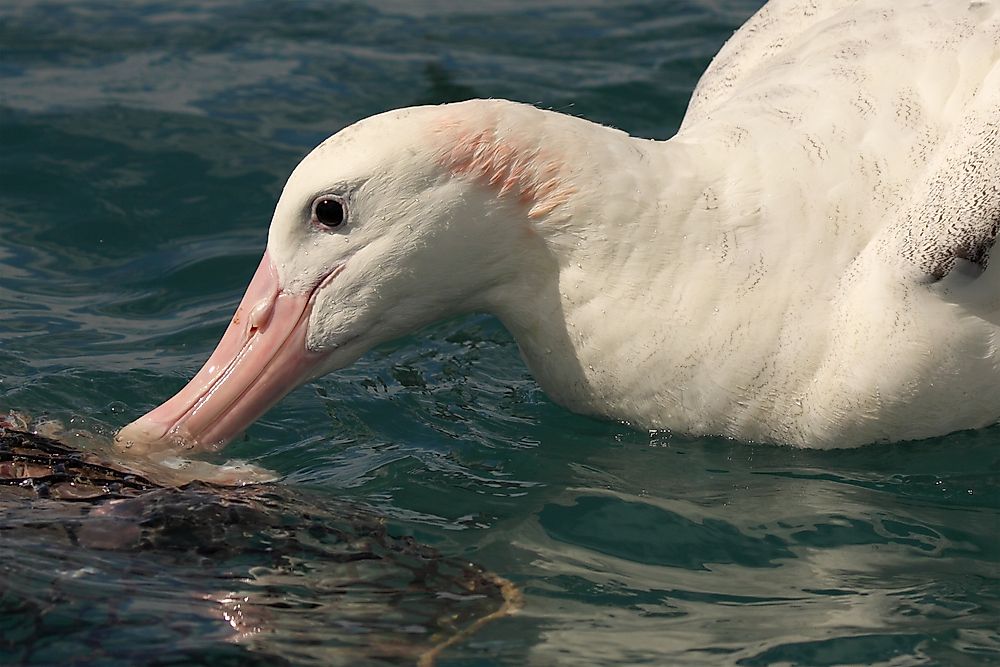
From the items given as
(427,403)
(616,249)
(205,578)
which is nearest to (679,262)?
(616,249)

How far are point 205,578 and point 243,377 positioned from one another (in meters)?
1.35

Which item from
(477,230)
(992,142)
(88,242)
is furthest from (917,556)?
(88,242)

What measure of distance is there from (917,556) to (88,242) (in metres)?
5.73

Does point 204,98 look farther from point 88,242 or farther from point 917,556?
point 917,556

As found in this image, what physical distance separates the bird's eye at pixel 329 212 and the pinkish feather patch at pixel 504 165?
16.1 inches

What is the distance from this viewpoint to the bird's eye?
6.03 meters

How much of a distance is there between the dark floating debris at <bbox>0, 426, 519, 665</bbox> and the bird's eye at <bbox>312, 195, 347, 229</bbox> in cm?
100

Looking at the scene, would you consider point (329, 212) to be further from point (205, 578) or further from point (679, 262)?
point (205, 578)

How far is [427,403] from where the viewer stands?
741cm

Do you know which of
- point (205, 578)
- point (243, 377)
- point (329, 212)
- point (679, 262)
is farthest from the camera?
point (243, 377)

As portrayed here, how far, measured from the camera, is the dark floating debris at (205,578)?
4.85m

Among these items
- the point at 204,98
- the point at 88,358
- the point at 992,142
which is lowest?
the point at 88,358

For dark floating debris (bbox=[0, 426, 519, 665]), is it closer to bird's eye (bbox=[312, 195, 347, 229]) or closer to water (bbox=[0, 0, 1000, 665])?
water (bbox=[0, 0, 1000, 665])

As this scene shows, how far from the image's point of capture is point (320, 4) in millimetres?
13391
